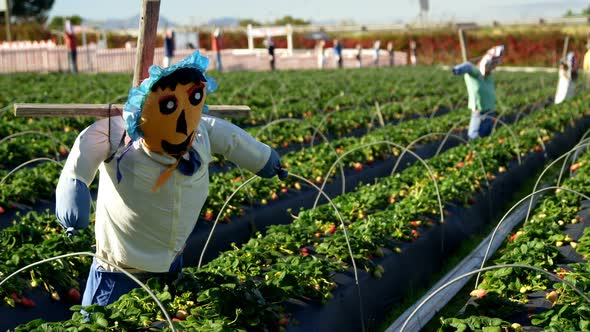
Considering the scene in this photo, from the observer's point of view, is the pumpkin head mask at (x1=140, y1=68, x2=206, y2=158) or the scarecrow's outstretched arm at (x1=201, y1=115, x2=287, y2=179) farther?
the scarecrow's outstretched arm at (x1=201, y1=115, x2=287, y2=179)

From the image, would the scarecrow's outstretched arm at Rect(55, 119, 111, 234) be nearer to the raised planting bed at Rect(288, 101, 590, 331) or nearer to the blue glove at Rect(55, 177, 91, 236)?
the blue glove at Rect(55, 177, 91, 236)

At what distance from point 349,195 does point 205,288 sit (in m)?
3.10

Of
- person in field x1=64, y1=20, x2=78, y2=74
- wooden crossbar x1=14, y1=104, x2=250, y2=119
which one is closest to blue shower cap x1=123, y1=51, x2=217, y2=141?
wooden crossbar x1=14, y1=104, x2=250, y2=119

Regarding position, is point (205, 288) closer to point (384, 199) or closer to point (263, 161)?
point (263, 161)

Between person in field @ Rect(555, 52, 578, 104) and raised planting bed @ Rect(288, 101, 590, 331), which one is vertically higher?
person in field @ Rect(555, 52, 578, 104)

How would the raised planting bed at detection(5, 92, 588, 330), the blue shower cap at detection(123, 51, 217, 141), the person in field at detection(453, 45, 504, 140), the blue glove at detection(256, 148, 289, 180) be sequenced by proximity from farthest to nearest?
1. the person in field at detection(453, 45, 504, 140)
2. the blue glove at detection(256, 148, 289, 180)
3. the raised planting bed at detection(5, 92, 588, 330)
4. the blue shower cap at detection(123, 51, 217, 141)

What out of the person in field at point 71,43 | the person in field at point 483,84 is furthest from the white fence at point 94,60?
the person in field at point 483,84

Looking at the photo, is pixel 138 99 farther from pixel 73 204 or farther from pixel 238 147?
A: pixel 238 147

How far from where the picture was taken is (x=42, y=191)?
7.27 metres

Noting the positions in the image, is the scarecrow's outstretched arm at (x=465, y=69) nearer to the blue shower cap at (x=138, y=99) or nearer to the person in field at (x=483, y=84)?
the person in field at (x=483, y=84)

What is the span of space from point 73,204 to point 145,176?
1.38 feet

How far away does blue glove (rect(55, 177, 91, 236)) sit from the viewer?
3.60 meters

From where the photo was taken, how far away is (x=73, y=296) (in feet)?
16.7

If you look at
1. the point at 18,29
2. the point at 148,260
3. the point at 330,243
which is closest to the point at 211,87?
the point at 148,260
